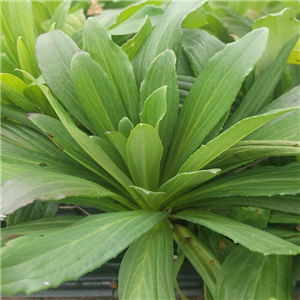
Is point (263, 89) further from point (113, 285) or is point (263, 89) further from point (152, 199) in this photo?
point (113, 285)

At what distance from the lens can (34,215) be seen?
78 centimetres

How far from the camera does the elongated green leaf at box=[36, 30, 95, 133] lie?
69 centimetres

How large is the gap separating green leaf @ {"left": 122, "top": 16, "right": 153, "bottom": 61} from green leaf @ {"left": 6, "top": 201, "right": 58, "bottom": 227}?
0.42 metres

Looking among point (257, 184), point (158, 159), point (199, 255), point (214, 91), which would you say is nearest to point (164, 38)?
point (214, 91)

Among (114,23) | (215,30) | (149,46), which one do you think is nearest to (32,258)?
(149,46)

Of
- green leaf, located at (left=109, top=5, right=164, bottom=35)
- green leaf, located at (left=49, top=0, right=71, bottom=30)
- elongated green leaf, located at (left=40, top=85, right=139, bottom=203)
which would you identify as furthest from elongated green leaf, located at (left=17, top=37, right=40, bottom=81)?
elongated green leaf, located at (left=40, top=85, right=139, bottom=203)

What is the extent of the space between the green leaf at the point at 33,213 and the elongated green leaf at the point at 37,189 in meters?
0.27

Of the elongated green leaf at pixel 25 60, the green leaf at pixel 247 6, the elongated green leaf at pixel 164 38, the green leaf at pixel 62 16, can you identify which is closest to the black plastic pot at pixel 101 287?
the elongated green leaf at pixel 164 38

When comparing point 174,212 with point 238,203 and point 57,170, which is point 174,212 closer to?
point 238,203

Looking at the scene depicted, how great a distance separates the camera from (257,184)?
650 millimetres

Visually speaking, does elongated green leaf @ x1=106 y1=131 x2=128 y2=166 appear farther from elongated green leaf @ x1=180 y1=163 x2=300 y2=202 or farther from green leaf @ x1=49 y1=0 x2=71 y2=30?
green leaf @ x1=49 y1=0 x2=71 y2=30

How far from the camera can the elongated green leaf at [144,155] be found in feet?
1.80

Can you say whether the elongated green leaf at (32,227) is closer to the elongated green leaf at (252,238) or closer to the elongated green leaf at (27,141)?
the elongated green leaf at (27,141)

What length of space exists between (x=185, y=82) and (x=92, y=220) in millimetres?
436
